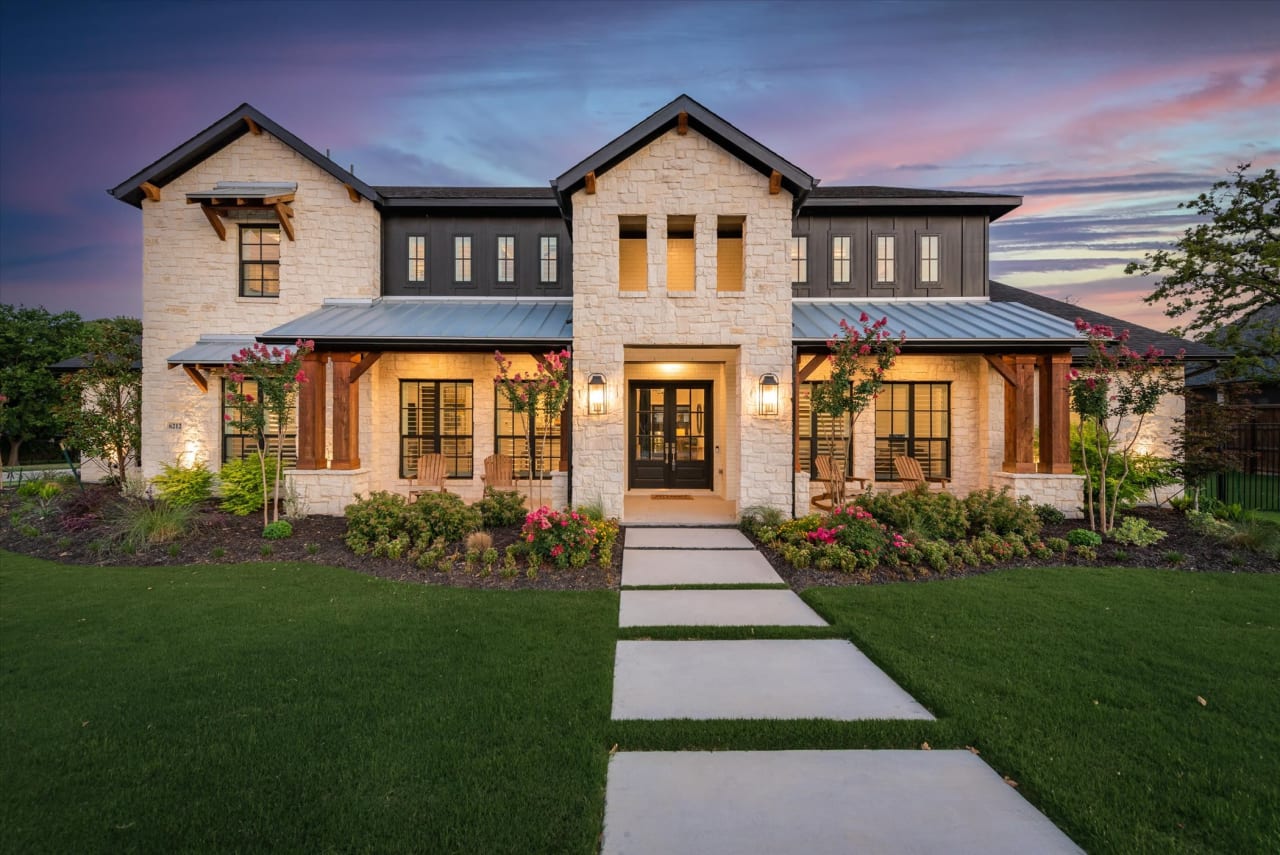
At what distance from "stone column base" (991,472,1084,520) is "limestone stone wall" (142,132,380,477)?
1394 centimetres

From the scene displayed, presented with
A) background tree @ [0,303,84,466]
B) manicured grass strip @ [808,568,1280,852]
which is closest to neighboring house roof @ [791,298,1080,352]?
manicured grass strip @ [808,568,1280,852]

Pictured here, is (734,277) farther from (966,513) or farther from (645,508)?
(966,513)

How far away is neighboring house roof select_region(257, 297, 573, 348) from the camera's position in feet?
31.4

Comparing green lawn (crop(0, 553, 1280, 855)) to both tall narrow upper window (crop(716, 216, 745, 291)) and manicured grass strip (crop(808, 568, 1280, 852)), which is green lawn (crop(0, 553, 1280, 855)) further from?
tall narrow upper window (crop(716, 216, 745, 291))

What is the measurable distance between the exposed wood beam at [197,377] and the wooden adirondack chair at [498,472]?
622 centimetres

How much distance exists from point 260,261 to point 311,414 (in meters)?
4.27

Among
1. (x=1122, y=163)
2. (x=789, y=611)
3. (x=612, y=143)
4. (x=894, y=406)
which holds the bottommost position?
(x=789, y=611)

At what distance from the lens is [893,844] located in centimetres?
222

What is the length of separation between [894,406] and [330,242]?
12.8 metres

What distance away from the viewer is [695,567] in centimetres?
692

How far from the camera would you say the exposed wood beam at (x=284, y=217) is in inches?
425

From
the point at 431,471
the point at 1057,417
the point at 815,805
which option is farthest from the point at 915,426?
the point at 815,805

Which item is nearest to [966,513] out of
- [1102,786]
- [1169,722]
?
[1169,722]

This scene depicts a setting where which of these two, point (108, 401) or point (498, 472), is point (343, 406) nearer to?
point (498, 472)
